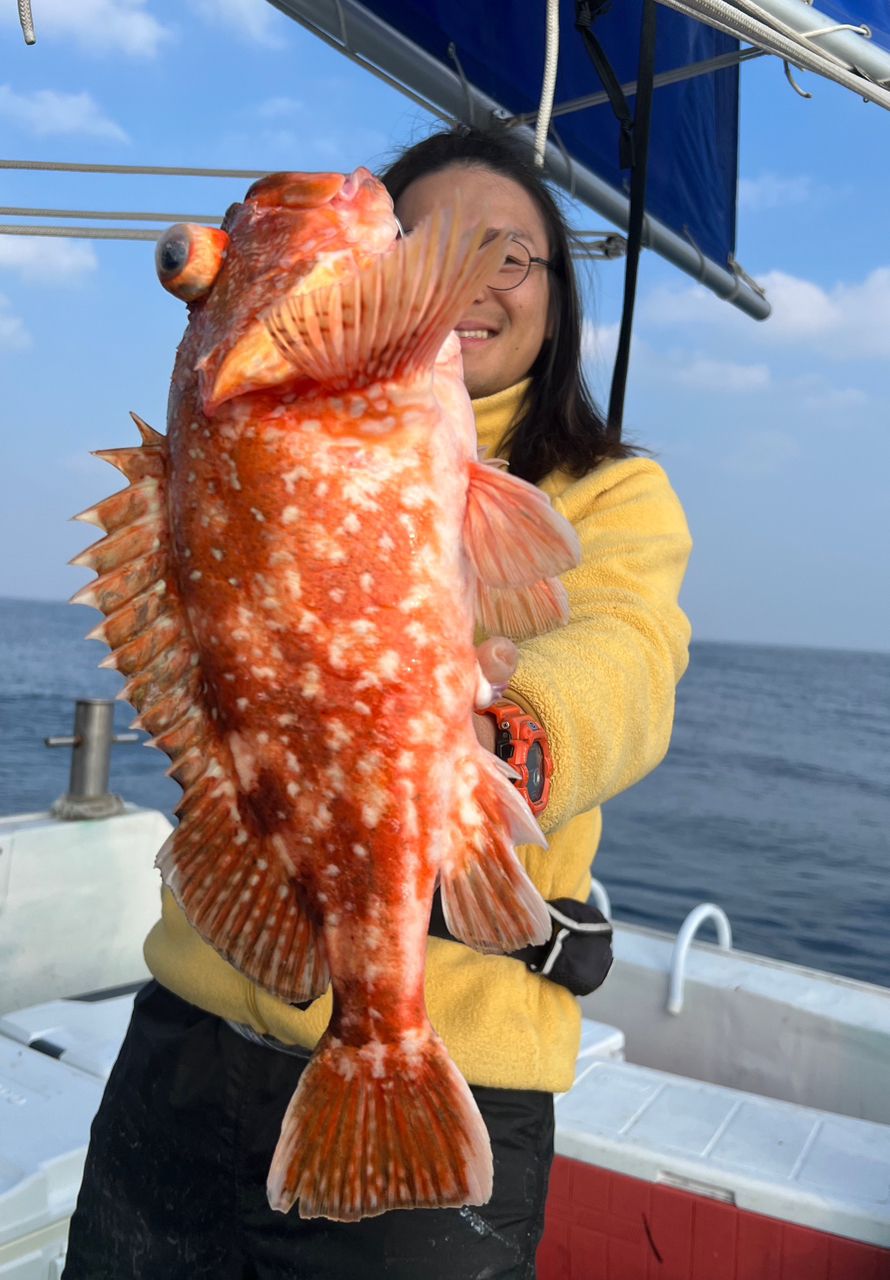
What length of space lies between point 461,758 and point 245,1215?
1.08 m

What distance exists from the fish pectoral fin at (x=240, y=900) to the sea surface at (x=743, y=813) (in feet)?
13.1

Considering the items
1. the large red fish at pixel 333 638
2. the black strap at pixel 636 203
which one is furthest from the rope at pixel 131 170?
the large red fish at pixel 333 638

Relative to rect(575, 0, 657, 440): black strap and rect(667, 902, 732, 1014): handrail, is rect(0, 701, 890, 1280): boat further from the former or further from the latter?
rect(575, 0, 657, 440): black strap

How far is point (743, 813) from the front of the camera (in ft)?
75.7

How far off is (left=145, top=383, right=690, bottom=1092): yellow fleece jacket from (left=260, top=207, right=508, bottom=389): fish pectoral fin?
1.71 ft

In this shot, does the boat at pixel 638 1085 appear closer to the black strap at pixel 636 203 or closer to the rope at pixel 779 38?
the black strap at pixel 636 203

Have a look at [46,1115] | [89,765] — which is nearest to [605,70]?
[46,1115]

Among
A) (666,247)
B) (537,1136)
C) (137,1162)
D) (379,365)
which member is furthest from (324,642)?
(666,247)

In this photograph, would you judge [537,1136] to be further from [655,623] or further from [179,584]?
[179,584]

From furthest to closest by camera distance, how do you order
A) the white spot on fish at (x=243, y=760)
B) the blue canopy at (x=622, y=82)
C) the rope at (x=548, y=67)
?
the blue canopy at (x=622, y=82), the rope at (x=548, y=67), the white spot on fish at (x=243, y=760)

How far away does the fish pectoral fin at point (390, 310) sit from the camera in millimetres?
1202

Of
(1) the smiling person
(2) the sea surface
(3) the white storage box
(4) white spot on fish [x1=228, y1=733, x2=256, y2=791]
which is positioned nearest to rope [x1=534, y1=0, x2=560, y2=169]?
(1) the smiling person

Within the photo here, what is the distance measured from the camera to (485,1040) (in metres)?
1.81

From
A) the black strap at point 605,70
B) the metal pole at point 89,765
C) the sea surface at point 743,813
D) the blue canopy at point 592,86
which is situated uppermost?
the blue canopy at point 592,86
